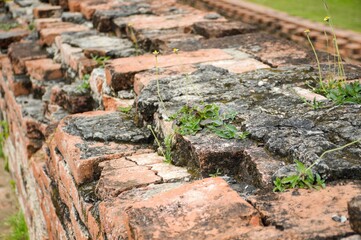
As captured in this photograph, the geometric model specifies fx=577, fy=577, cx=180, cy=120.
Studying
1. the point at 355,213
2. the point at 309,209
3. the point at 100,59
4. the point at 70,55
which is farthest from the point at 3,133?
the point at 355,213

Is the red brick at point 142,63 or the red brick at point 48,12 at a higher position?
the red brick at point 142,63

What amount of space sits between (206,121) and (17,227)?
284 cm

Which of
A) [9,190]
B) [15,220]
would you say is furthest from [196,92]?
[9,190]

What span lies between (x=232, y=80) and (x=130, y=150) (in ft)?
2.31

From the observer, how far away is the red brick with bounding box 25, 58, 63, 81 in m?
4.45

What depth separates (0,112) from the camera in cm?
671

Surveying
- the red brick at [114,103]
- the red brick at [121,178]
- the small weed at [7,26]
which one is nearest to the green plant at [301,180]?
the red brick at [121,178]

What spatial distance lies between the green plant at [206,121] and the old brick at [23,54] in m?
2.67

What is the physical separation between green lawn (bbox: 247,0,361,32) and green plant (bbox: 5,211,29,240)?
3855 millimetres

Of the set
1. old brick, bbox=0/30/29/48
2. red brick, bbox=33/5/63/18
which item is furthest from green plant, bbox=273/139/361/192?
red brick, bbox=33/5/63/18

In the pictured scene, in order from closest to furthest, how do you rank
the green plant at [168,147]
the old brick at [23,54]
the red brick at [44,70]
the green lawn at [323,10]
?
the green plant at [168,147] → the red brick at [44,70] → the old brick at [23,54] → the green lawn at [323,10]

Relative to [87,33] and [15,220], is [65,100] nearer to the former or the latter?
[87,33]

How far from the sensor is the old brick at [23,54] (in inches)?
193

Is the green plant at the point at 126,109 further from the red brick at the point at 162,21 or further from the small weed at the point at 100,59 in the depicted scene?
the red brick at the point at 162,21
